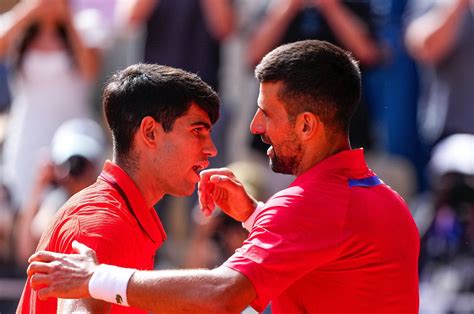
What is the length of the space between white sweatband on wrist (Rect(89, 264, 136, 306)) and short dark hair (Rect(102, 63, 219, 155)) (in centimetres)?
70

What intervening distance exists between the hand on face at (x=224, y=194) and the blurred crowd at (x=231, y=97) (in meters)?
2.35

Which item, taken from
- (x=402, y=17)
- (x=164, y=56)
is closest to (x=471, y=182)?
(x=402, y=17)

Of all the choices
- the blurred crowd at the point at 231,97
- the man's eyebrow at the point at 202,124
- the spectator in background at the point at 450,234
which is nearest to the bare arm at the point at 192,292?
the man's eyebrow at the point at 202,124

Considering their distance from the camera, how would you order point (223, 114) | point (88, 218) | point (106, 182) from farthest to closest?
1. point (223, 114)
2. point (106, 182)
3. point (88, 218)

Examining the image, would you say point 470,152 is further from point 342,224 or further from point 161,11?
point 342,224

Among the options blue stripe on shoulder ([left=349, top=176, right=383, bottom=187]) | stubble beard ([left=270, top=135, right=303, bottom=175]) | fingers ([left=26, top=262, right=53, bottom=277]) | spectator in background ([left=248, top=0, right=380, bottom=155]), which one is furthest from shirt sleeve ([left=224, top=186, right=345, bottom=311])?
spectator in background ([left=248, top=0, right=380, bottom=155])

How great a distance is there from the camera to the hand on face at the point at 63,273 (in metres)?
3.38

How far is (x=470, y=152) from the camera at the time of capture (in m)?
6.93

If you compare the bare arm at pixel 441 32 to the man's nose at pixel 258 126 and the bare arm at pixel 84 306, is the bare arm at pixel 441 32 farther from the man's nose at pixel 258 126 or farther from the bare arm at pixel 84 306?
the bare arm at pixel 84 306

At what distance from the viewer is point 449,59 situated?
721 centimetres

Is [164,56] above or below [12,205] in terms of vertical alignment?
above

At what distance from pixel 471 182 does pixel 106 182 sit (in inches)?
144

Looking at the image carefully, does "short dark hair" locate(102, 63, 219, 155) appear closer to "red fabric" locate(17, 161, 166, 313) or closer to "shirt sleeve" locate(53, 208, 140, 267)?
"red fabric" locate(17, 161, 166, 313)

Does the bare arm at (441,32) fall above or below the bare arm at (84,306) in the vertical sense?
above
